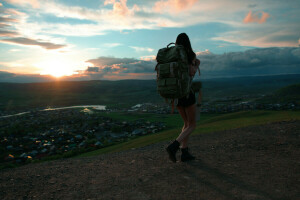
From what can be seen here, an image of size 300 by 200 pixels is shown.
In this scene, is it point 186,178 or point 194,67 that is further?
point 194,67

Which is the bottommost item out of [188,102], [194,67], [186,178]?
[186,178]

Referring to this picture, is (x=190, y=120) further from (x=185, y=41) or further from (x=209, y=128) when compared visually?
(x=209, y=128)


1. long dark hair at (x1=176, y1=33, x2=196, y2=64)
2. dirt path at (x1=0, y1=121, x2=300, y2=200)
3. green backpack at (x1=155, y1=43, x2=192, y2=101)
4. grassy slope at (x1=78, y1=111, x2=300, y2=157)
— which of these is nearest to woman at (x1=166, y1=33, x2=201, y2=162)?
long dark hair at (x1=176, y1=33, x2=196, y2=64)

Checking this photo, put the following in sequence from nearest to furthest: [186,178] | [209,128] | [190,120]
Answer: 1. [186,178]
2. [190,120]
3. [209,128]

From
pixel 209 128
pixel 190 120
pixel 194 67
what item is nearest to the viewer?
pixel 194 67

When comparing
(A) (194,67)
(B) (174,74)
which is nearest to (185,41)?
(A) (194,67)

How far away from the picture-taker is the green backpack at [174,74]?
15.1ft

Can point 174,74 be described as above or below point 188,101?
above

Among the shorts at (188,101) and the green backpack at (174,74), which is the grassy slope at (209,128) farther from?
the green backpack at (174,74)

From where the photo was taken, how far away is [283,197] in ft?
11.5

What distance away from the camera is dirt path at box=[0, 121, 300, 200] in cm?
387

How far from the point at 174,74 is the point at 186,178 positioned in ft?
7.52

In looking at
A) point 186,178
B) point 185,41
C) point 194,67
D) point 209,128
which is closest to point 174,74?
point 194,67

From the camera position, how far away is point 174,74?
4605mm
